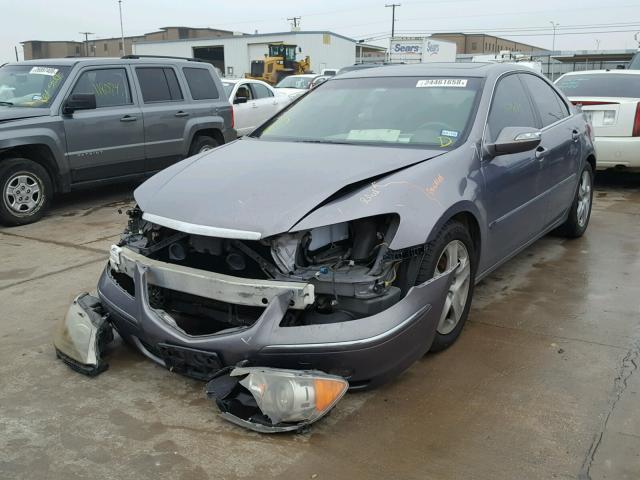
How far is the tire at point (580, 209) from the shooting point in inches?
230

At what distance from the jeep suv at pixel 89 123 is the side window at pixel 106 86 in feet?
0.04

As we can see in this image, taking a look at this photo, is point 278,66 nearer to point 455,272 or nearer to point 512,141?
point 512,141

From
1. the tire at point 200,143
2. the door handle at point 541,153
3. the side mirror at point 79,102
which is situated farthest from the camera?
the tire at point 200,143

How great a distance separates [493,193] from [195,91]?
612 centimetres

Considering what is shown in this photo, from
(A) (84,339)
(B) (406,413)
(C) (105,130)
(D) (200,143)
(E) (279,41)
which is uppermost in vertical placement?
(E) (279,41)

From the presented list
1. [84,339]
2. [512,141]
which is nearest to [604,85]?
[512,141]

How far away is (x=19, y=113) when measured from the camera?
6.82 meters

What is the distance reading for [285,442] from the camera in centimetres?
280

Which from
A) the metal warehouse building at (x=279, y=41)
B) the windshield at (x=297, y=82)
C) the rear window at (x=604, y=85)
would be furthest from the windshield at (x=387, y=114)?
the metal warehouse building at (x=279, y=41)

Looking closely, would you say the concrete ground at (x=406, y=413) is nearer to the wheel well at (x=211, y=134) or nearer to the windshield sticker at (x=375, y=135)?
the windshield sticker at (x=375, y=135)

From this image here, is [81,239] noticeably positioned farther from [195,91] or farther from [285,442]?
[285,442]

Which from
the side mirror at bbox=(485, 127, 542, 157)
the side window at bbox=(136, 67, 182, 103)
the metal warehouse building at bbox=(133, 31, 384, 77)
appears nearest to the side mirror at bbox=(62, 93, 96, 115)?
the side window at bbox=(136, 67, 182, 103)

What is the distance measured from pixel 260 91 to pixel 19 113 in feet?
22.2

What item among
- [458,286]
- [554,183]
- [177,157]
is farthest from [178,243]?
[177,157]
